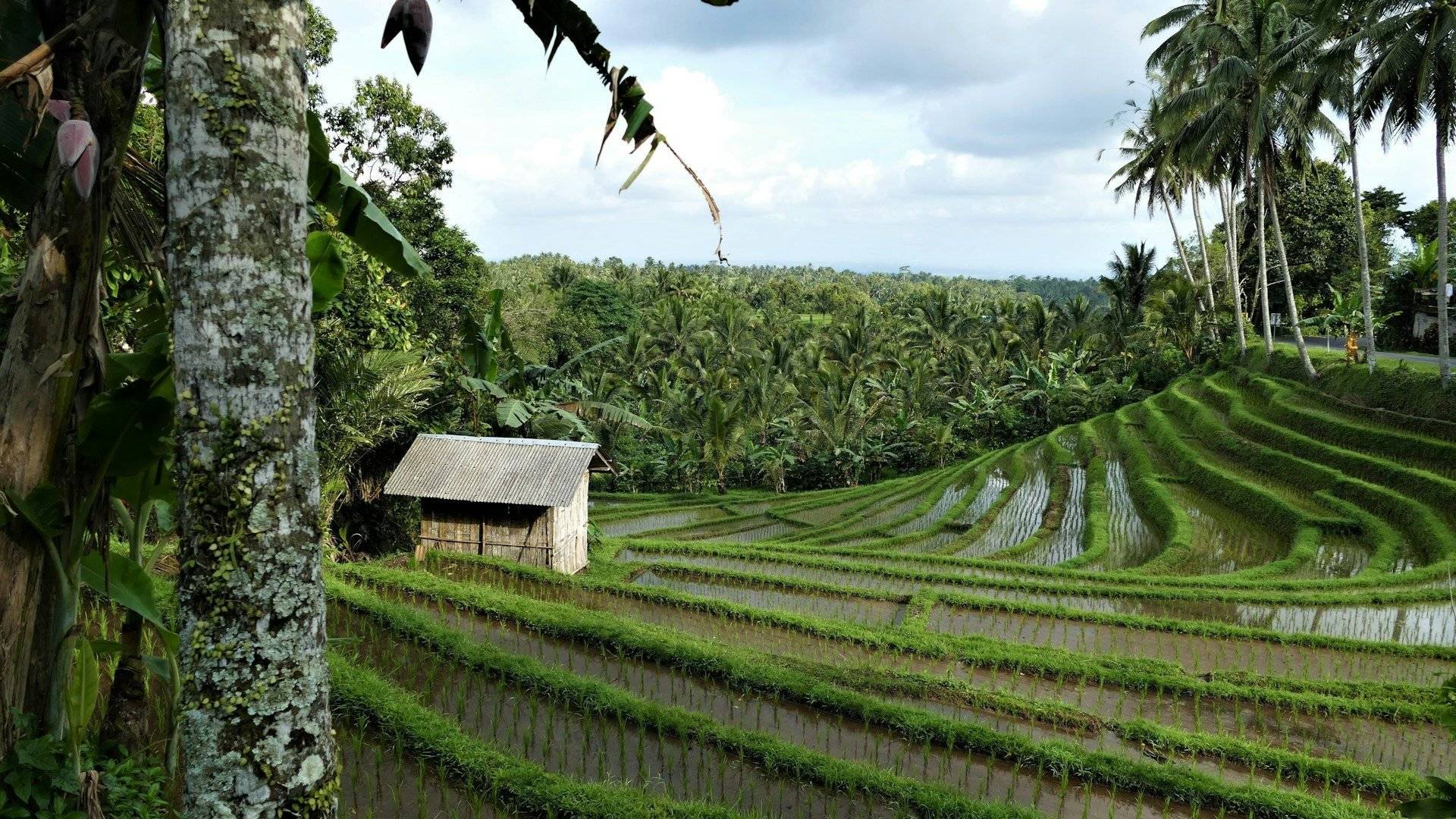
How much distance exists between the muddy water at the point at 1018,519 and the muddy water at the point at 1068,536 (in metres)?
0.43

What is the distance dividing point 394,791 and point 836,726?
315cm

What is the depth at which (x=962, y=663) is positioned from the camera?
8.41 m

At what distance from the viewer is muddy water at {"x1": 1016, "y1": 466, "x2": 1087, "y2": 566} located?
1449 cm

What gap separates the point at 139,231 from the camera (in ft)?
11.7

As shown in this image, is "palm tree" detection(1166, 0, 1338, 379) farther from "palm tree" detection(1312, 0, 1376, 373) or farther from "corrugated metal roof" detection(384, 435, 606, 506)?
"corrugated metal roof" detection(384, 435, 606, 506)

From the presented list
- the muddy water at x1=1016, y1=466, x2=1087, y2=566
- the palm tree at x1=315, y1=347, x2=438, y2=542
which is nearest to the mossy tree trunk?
the palm tree at x1=315, y1=347, x2=438, y2=542

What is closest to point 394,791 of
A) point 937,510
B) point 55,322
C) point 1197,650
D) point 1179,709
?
point 55,322

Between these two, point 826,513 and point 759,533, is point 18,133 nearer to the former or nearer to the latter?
point 759,533

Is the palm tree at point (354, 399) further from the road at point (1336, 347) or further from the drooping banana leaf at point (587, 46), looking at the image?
the road at point (1336, 347)

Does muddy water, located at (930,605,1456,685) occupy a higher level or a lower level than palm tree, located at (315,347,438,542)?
lower

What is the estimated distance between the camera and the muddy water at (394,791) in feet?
15.8

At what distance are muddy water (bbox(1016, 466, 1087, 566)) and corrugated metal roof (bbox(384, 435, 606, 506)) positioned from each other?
767 centimetres

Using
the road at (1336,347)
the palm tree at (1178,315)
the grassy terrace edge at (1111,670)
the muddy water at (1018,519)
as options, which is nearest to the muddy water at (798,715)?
the grassy terrace edge at (1111,670)

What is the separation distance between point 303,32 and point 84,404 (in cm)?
209
